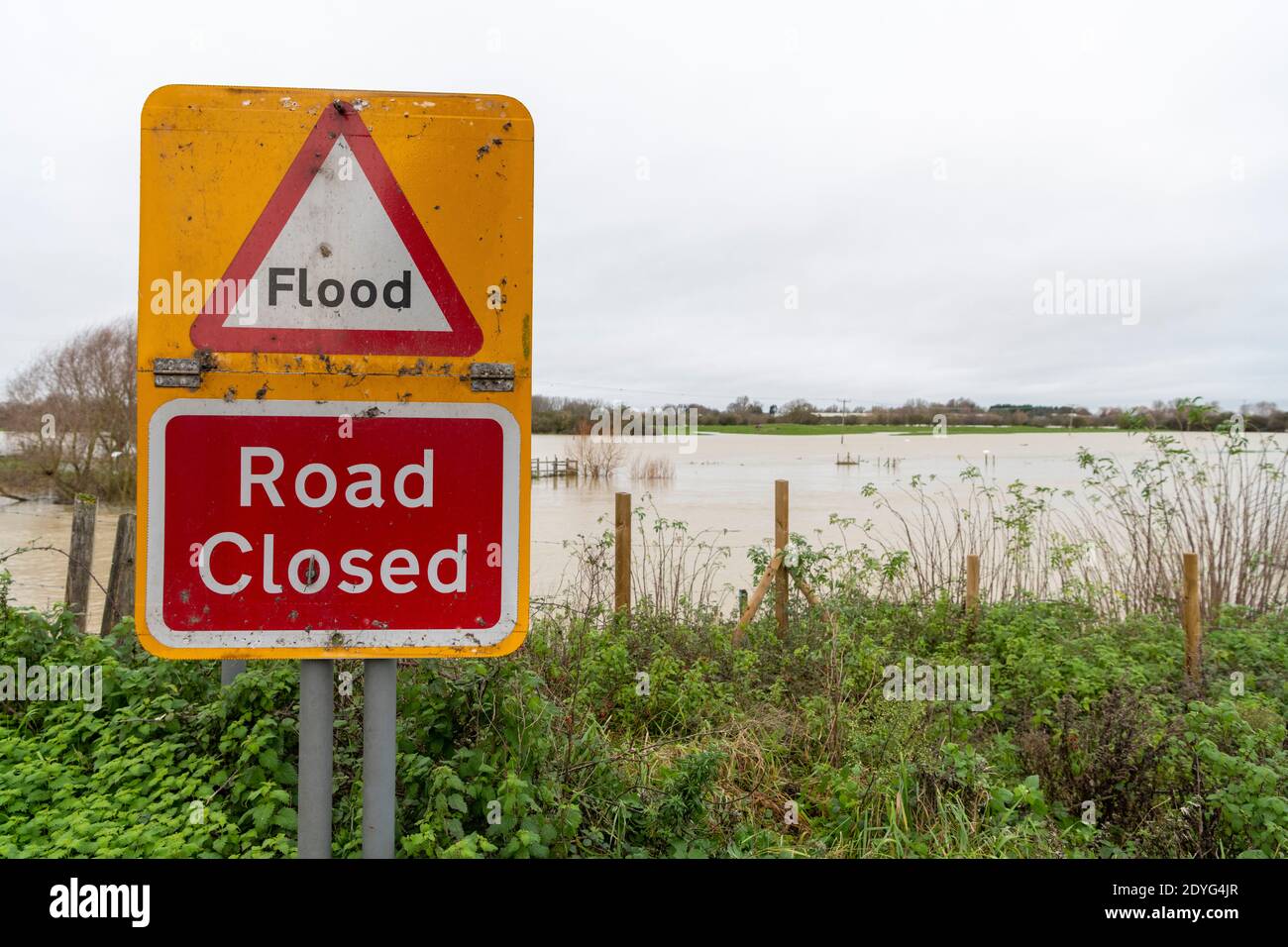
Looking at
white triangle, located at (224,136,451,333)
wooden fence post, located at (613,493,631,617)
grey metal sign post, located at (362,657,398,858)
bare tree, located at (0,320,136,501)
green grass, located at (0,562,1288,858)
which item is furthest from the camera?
bare tree, located at (0,320,136,501)

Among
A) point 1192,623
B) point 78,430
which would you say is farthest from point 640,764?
point 78,430

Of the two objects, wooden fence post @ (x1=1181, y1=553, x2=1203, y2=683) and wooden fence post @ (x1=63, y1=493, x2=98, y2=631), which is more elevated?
wooden fence post @ (x1=63, y1=493, x2=98, y2=631)

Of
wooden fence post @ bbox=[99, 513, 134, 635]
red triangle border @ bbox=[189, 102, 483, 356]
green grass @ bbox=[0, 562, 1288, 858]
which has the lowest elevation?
green grass @ bbox=[0, 562, 1288, 858]

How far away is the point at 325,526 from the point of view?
4.83 feet

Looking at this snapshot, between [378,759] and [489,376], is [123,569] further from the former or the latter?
[489,376]

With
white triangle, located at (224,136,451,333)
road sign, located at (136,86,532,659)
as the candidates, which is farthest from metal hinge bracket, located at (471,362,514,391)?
white triangle, located at (224,136,451,333)

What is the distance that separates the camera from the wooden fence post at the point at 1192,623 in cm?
566

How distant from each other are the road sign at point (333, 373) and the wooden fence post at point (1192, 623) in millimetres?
6050

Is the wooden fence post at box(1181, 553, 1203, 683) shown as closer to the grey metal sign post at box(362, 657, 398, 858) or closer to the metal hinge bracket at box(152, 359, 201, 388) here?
the grey metal sign post at box(362, 657, 398, 858)

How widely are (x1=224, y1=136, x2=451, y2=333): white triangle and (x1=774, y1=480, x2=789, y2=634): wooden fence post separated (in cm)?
567

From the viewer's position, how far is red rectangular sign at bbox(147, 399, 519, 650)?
4.75ft

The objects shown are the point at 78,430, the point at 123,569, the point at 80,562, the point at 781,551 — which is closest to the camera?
the point at 80,562

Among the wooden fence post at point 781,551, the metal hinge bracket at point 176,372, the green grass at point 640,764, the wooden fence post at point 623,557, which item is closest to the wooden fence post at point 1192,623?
the green grass at point 640,764

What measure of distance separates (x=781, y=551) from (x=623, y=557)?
4.93ft
